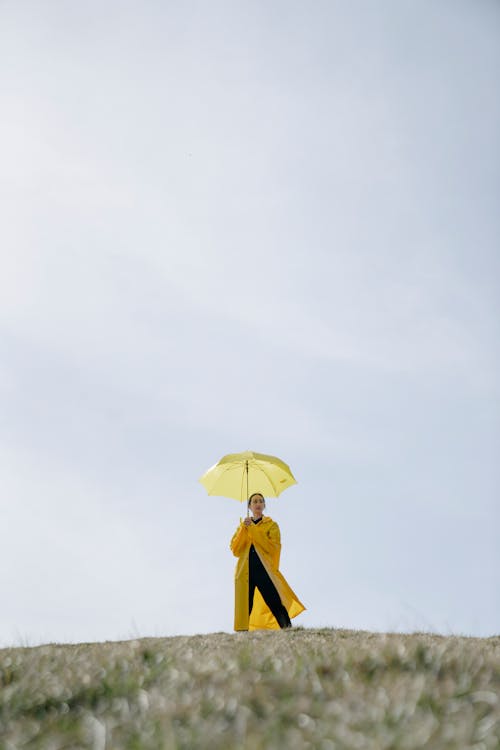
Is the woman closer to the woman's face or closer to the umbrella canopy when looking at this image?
the woman's face

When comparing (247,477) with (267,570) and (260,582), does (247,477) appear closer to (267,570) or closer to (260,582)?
(267,570)

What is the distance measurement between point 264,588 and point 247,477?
79.9 inches

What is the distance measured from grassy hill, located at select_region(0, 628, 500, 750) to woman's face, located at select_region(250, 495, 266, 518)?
662 cm

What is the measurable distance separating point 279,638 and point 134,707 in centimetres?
439

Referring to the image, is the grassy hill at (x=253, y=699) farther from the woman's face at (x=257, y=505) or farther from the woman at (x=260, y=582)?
the woman's face at (x=257, y=505)

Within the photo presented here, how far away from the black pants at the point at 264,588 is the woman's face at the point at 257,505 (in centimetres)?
58

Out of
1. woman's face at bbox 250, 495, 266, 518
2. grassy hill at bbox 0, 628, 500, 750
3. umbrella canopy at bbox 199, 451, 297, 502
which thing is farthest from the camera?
umbrella canopy at bbox 199, 451, 297, 502

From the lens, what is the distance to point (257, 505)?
14742 millimetres

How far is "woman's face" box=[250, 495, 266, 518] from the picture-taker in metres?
14.7

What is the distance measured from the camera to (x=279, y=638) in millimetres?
9961

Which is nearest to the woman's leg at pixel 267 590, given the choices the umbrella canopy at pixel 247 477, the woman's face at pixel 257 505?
the woman's face at pixel 257 505

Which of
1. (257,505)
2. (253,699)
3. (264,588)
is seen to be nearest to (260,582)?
(264,588)

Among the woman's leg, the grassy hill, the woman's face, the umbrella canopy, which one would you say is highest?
the umbrella canopy

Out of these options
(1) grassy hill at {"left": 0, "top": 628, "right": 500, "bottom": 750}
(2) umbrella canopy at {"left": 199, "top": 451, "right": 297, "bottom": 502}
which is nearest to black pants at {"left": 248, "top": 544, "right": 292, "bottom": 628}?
(2) umbrella canopy at {"left": 199, "top": 451, "right": 297, "bottom": 502}
